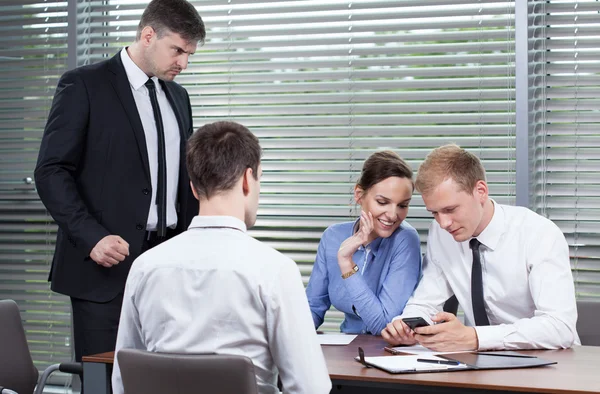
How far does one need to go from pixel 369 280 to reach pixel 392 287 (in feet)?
0.50

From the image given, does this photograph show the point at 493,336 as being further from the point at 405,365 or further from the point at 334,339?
the point at 334,339

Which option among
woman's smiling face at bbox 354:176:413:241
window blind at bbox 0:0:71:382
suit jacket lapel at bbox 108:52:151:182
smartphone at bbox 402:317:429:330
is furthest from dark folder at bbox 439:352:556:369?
window blind at bbox 0:0:71:382

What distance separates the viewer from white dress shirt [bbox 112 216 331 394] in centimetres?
166

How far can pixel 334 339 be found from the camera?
2.52 metres

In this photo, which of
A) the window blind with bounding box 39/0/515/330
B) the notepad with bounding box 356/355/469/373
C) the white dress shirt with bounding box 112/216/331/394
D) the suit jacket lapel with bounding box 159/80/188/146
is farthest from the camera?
the window blind with bounding box 39/0/515/330

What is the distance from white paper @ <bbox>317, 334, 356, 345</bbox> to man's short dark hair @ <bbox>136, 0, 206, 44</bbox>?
1242 millimetres

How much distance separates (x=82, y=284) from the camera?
2.88 m

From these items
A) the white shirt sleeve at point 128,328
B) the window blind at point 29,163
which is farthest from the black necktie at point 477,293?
the window blind at point 29,163

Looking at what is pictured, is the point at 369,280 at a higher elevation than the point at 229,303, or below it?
below

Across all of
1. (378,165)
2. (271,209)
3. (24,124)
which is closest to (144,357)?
(378,165)

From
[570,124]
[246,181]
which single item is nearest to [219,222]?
[246,181]

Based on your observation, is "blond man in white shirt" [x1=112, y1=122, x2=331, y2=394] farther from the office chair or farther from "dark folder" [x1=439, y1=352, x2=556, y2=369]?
the office chair

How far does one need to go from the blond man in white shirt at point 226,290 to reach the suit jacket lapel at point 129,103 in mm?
1199

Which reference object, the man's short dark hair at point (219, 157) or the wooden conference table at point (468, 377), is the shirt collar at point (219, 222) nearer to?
the man's short dark hair at point (219, 157)
